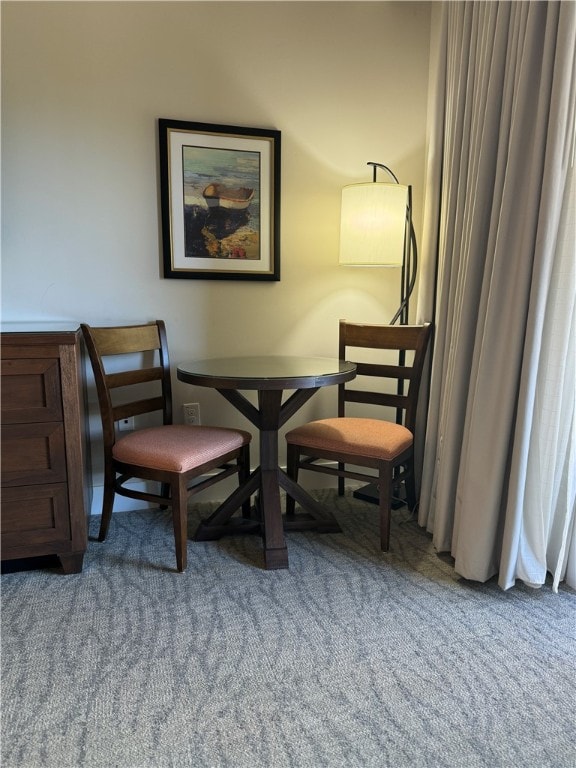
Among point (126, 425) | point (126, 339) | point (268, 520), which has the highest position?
point (126, 339)

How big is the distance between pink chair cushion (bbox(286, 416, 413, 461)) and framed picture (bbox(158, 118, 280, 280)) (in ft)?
2.89

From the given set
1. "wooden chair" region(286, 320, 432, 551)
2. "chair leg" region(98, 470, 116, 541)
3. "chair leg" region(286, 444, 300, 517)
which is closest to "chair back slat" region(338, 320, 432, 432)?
"wooden chair" region(286, 320, 432, 551)

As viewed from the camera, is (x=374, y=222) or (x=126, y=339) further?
(x=374, y=222)

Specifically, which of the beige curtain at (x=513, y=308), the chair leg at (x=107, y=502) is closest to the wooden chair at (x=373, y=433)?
the beige curtain at (x=513, y=308)

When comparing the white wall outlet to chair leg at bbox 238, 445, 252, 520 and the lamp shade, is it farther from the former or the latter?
the lamp shade

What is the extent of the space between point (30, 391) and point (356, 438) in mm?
1273

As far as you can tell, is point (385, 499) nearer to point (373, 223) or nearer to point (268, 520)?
point (268, 520)

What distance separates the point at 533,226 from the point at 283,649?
1551 mm

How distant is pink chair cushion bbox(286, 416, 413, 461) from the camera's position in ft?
6.92

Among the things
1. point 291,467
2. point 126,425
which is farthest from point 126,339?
point 291,467

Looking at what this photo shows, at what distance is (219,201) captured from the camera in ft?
8.32

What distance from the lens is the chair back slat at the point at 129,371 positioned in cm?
212

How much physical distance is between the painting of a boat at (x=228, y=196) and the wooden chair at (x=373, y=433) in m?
0.79

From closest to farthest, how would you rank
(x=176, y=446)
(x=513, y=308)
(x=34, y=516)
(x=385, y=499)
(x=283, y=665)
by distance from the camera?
(x=283, y=665)
(x=513, y=308)
(x=34, y=516)
(x=176, y=446)
(x=385, y=499)
